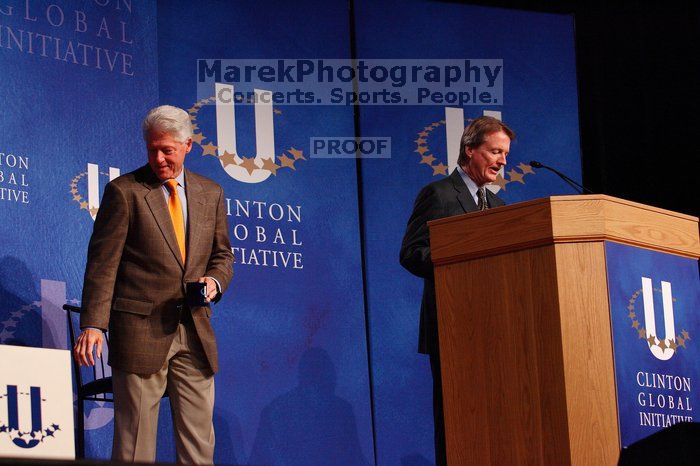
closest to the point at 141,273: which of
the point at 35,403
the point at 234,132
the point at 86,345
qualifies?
the point at 86,345

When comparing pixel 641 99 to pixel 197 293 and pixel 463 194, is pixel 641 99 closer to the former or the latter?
pixel 463 194

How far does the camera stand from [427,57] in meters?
6.16

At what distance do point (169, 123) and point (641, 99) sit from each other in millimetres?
3557

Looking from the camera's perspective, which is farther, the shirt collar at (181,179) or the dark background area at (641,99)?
the dark background area at (641,99)

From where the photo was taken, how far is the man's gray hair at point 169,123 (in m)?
3.85

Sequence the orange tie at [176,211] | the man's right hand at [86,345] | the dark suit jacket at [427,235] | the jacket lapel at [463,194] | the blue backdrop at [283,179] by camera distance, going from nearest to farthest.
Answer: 1. the man's right hand at [86,345]
2. the dark suit jacket at [427,235]
3. the orange tie at [176,211]
4. the jacket lapel at [463,194]
5. the blue backdrop at [283,179]

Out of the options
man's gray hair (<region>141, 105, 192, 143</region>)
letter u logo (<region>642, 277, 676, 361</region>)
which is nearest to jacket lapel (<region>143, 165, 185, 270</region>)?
man's gray hair (<region>141, 105, 192, 143</region>)

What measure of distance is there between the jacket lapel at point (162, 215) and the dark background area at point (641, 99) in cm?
324

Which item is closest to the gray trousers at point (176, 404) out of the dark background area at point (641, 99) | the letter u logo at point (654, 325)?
the letter u logo at point (654, 325)

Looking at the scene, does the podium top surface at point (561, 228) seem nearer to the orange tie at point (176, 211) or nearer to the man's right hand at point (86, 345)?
the orange tie at point (176, 211)

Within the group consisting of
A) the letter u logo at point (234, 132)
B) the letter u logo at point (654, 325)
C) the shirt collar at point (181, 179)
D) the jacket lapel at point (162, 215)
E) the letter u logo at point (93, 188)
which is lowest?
the letter u logo at point (654, 325)

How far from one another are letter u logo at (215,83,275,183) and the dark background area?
1663 mm

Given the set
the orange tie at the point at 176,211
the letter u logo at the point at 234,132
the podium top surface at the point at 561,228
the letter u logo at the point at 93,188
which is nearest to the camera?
the podium top surface at the point at 561,228

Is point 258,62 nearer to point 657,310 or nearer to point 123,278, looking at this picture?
point 123,278
